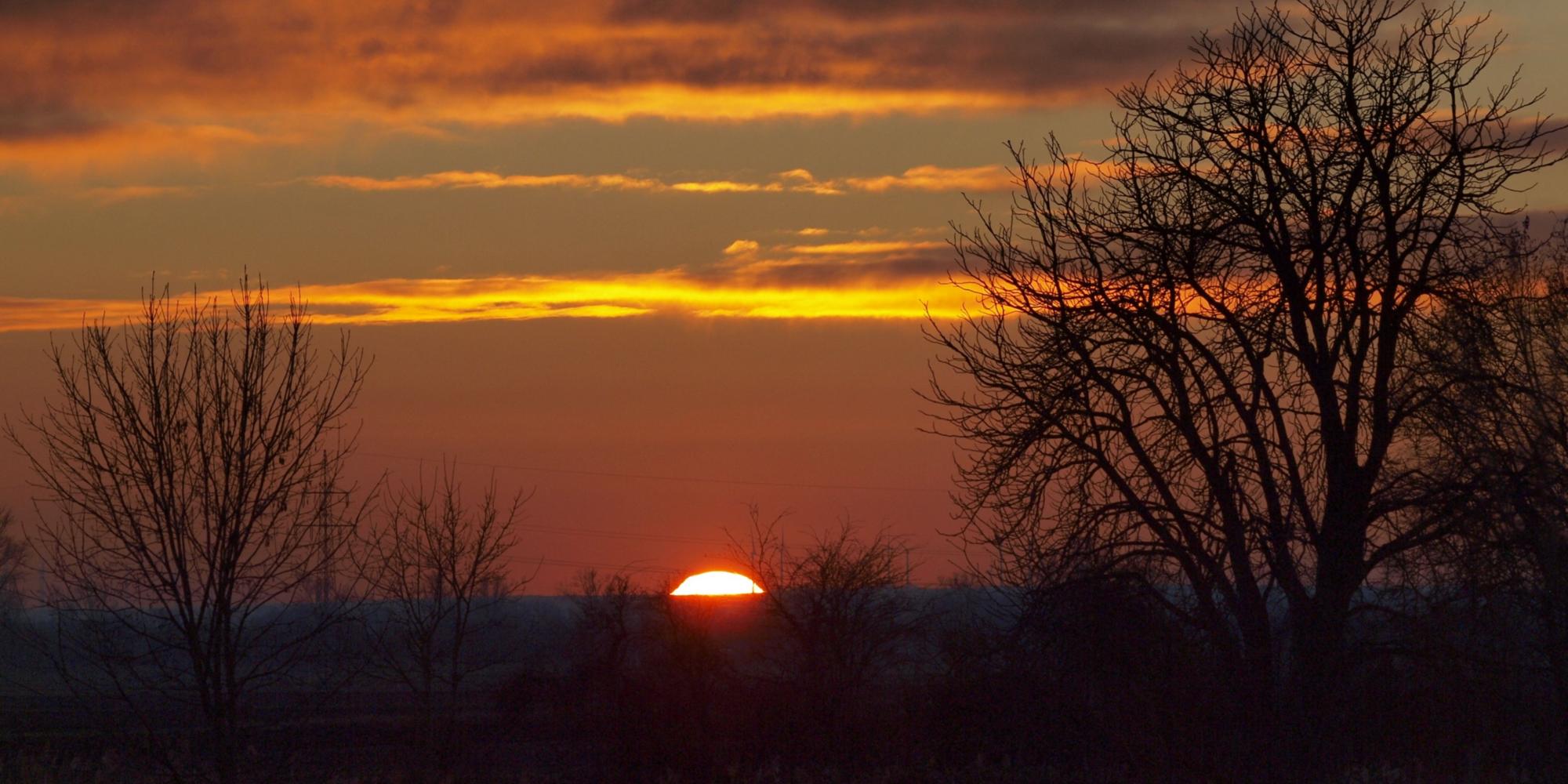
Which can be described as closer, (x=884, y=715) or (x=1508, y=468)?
(x=1508, y=468)

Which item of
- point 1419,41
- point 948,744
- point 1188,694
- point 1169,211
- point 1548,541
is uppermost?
point 1419,41

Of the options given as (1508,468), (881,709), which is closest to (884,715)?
(881,709)

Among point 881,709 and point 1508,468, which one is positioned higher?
point 1508,468

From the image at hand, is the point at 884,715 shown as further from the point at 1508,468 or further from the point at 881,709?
the point at 1508,468

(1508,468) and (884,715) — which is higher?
(1508,468)

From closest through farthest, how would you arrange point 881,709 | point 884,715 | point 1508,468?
1. point 1508,468
2. point 884,715
3. point 881,709

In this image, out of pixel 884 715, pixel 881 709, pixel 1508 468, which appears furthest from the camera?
pixel 881 709

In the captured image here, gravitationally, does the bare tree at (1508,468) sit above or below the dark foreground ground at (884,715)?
above

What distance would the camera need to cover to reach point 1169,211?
12414 millimetres

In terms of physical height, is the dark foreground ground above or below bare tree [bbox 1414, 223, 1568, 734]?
below

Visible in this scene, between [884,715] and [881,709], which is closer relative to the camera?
[884,715]

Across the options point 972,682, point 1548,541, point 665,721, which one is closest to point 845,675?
point 665,721

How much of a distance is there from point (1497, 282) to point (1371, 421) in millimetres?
2112

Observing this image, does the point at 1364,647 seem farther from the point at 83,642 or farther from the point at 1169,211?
the point at 83,642
